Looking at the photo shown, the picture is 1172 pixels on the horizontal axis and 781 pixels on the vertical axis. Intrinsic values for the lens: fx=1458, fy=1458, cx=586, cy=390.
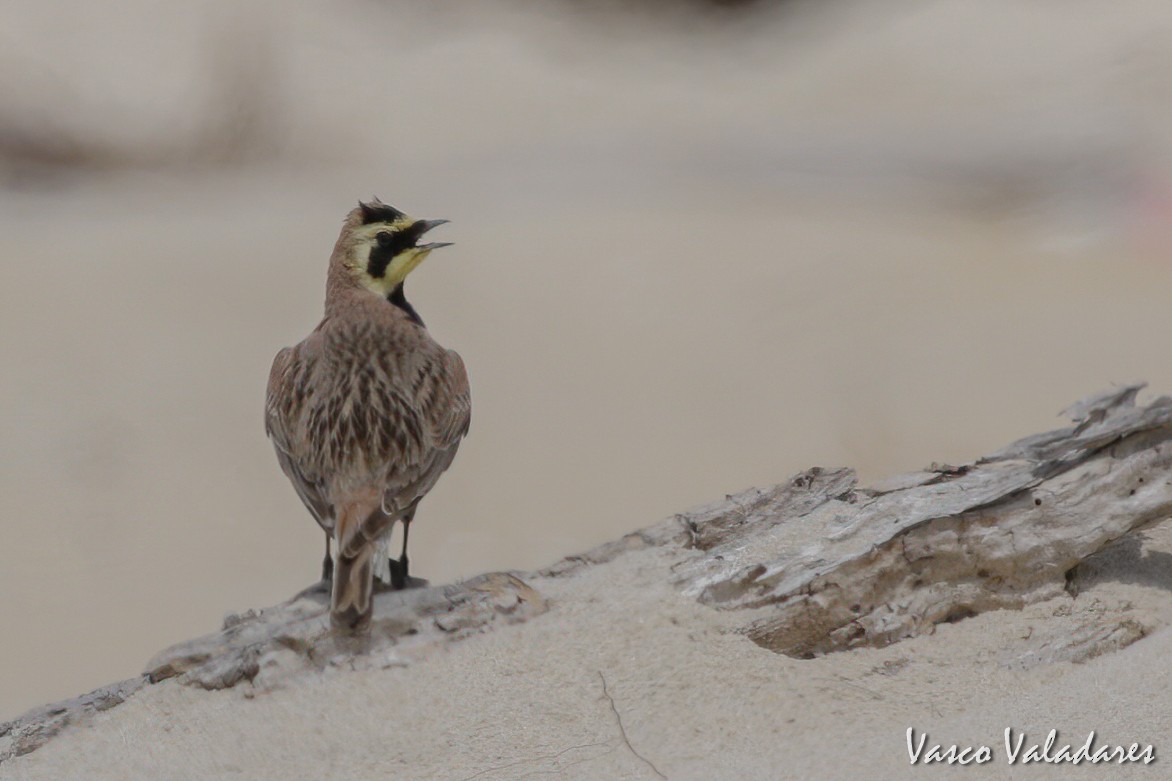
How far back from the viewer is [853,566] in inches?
163

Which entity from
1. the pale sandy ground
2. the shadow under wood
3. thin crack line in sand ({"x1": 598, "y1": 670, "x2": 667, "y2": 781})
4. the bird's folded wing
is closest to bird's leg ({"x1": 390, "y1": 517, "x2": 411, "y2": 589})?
the bird's folded wing

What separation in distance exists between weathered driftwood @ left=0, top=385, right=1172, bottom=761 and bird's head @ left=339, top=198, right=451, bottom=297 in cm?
110

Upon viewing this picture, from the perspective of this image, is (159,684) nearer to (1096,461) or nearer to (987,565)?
(987,565)

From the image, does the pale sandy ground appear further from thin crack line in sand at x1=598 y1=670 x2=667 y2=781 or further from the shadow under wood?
the shadow under wood

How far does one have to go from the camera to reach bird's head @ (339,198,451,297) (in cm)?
479

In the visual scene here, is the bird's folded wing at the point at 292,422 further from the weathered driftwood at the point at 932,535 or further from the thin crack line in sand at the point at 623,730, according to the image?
the weathered driftwood at the point at 932,535

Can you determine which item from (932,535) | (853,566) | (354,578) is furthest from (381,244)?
(932,535)

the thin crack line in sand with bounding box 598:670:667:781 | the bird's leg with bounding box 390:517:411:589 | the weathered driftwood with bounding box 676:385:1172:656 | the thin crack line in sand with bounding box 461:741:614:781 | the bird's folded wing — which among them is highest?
the bird's folded wing

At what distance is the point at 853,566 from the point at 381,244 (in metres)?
1.87

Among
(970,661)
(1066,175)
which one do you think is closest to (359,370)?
(970,661)

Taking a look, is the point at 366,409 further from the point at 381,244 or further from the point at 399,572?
the point at 381,244

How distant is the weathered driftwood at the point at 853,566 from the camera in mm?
4031

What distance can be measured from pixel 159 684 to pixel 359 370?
1130 millimetres

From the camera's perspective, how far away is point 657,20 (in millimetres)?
12227
